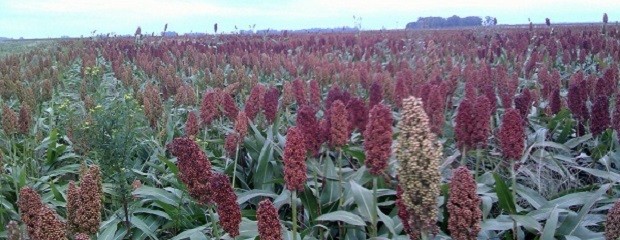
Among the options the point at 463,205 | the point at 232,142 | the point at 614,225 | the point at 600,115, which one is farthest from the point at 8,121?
the point at 600,115

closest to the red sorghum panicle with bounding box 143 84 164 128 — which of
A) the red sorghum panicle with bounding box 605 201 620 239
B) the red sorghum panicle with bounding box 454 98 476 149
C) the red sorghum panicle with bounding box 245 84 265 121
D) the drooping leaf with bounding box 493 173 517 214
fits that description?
the red sorghum panicle with bounding box 245 84 265 121

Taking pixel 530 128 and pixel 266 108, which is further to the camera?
pixel 530 128

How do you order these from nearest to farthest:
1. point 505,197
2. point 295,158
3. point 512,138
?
point 295,158
point 512,138
point 505,197

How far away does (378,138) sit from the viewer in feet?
8.71

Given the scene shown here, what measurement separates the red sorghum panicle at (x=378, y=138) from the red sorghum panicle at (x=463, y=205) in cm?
66

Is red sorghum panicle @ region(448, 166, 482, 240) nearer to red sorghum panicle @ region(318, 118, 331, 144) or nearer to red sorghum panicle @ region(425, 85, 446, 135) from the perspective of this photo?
red sorghum panicle @ region(318, 118, 331, 144)

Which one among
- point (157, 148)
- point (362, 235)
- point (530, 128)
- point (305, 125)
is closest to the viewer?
point (305, 125)

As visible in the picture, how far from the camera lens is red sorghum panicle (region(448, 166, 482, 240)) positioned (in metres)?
1.95

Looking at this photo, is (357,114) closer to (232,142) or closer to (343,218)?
(343,218)

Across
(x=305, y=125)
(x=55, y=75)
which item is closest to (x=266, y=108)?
(x=305, y=125)

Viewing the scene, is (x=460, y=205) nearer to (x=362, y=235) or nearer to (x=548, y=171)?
(x=362, y=235)

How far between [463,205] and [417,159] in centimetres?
31

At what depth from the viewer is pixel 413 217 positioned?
1.95m

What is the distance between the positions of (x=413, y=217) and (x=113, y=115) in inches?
130
